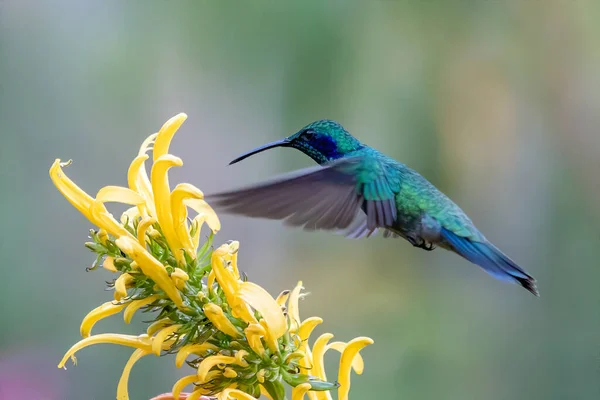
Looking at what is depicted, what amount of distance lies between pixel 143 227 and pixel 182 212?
1.7 inches

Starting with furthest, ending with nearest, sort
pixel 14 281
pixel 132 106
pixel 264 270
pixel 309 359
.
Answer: pixel 264 270, pixel 132 106, pixel 14 281, pixel 309 359

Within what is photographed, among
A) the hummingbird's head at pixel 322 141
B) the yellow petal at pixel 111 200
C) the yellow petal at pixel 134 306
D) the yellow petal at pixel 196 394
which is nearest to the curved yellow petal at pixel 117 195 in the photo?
the yellow petal at pixel 111 200

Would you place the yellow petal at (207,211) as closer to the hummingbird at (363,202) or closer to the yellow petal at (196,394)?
the hummingbird at (363,202)

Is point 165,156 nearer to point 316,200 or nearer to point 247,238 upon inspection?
point 316,200

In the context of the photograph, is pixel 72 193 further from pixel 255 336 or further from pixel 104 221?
pixel 255 336

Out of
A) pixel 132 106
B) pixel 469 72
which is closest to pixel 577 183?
pixel 469 72

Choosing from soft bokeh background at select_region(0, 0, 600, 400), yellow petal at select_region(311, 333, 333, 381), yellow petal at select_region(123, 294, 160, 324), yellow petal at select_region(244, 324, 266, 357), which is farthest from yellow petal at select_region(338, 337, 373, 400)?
soft bokeh background at select_region(0, 0, 600, 400)

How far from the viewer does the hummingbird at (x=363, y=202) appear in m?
0.73

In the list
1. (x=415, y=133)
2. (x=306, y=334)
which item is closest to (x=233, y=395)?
(x=306, y=334)

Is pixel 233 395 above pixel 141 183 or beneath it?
beneath

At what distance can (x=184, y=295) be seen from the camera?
2.08 feet

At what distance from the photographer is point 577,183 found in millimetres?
1856

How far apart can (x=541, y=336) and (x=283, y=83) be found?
109cm

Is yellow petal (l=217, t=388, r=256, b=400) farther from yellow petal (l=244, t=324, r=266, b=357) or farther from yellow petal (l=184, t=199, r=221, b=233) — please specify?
yellow petal (l=184, t=199, r=221, b=233)
